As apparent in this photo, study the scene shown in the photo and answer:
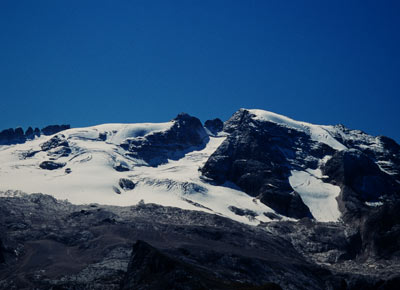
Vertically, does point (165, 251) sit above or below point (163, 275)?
above

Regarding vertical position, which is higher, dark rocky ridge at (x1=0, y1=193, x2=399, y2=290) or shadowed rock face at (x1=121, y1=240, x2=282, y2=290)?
dark rocky ridge at (x1=0, y1=193, x2=399, y2=290)

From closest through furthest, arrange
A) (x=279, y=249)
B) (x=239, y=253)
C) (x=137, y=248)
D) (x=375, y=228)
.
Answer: (x=137, y=248) → (x=239, y=253) → (x=279, y=249) → (x=375, y=228)

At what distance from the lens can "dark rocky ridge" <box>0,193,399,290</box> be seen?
352ft

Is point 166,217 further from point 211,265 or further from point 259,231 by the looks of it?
point 211,265

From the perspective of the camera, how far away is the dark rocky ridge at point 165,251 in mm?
107250

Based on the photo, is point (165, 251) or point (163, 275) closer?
point (163, 275)

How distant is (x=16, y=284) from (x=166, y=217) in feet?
254

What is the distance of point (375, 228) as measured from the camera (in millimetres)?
183000

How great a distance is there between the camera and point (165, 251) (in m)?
137

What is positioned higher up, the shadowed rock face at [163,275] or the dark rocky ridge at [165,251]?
the dark rocky ridge at [165,251]

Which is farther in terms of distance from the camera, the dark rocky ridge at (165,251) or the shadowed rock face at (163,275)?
the dark rocky ridge at (165,251)

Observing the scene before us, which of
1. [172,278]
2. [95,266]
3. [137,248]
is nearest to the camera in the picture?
[172,278]

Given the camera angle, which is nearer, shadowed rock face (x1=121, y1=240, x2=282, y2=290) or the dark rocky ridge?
shadowed rock face (x1=121, y1=240, x2=282, y2=290)

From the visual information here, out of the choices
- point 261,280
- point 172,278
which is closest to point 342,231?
point 261,280
